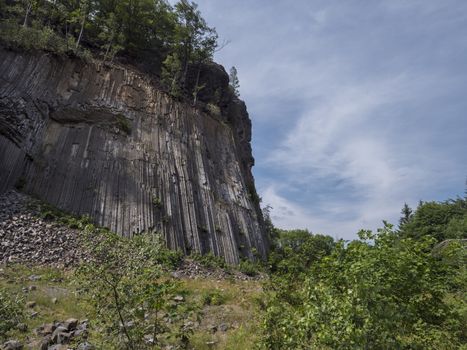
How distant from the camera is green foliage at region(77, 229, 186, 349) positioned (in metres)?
4.99

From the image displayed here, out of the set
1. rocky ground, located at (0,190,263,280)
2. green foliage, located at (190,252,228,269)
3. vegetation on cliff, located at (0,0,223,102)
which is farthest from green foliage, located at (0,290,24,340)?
vegetation on cliff, located at (0,0,223,102)

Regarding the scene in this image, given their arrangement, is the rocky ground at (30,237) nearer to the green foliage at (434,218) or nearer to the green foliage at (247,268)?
the green foliage at (247,268)

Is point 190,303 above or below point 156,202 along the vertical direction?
below

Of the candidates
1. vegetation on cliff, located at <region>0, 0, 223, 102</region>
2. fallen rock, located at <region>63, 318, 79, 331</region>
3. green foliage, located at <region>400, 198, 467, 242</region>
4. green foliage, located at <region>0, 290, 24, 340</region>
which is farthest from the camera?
green foliage, located at <region>400, 198, 467, 242</region>

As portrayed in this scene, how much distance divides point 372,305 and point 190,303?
12.8 ft

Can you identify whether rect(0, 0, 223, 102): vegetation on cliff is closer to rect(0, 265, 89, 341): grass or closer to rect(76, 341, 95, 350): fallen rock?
rect(0, 265, 89, 341): grass

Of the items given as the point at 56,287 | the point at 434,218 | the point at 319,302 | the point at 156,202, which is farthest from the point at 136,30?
the point at 434,218

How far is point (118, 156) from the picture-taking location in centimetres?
1956

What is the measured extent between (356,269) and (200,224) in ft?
55.6

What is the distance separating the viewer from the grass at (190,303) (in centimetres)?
833

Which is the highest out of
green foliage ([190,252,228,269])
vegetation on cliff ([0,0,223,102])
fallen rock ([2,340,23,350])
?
vegetation on cliff ([0,0,223,102])

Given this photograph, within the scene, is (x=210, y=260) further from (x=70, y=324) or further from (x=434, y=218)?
(x=434, y=218)

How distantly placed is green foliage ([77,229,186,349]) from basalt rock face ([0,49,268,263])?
473 inches

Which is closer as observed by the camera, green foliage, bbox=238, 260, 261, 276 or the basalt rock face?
the basalt rock face
